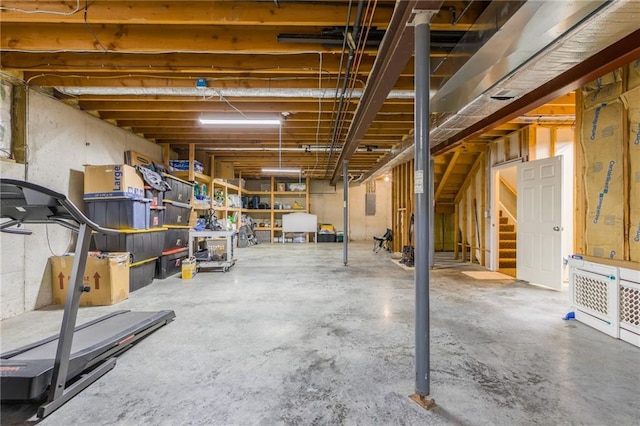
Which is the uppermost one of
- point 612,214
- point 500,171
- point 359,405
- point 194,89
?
point 194,89

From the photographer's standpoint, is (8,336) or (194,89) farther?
(194,89)

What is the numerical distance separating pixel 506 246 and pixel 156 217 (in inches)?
270

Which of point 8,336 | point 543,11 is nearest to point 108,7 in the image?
point 8,336

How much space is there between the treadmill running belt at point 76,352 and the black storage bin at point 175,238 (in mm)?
2542

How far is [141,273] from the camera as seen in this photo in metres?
4.28

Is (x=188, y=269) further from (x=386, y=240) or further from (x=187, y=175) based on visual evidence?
(x=386, y=240)

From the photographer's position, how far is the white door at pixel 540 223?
13.6 feet

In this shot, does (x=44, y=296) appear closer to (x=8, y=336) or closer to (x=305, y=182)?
(x=8, y=336)

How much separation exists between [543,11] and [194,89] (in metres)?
3.54

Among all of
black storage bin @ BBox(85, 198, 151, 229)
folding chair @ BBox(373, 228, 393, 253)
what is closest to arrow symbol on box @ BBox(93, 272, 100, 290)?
black storage bin @ BBox(85, 198, 151, 229)

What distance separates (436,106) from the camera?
317cm

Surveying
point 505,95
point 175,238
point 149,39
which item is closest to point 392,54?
point 505,95

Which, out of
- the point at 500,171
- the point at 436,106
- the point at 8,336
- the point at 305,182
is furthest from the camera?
the point at 305,182

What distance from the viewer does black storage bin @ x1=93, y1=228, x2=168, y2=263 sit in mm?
3932
